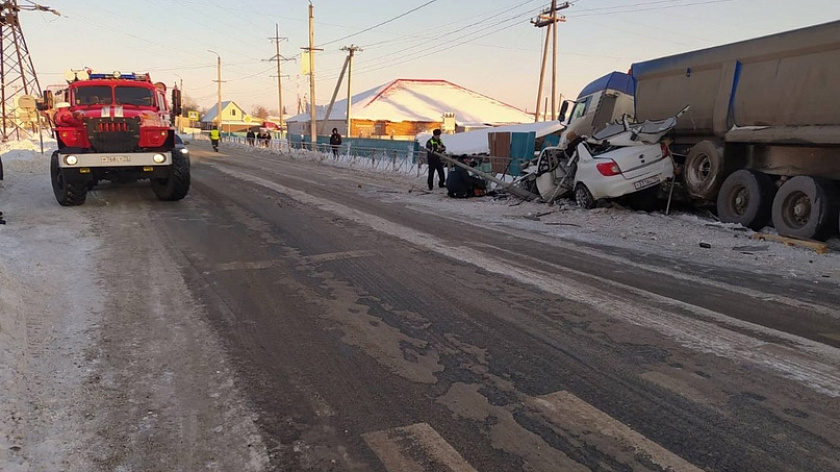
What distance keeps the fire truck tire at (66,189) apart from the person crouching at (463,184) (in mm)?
8347

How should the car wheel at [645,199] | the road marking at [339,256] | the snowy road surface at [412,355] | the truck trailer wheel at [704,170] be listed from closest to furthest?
the snowy road surface at [412,355], the road marking at [339,256], the truck trailer wheel at [704,170], the car wheel at [645,199]

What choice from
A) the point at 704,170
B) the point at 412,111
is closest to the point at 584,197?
the point at 704,170

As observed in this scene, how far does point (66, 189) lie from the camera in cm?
1116

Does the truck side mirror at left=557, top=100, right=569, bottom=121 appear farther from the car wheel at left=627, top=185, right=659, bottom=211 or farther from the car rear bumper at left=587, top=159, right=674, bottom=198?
the car rear bumper at left=587, top=159, right=674, bottom=198

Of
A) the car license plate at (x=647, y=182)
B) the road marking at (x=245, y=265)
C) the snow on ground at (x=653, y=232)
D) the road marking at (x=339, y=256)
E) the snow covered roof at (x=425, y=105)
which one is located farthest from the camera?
the snow covered roof at (x=425, y=105)

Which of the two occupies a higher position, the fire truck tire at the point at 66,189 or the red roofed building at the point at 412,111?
the red roofed building at the point at 412,111

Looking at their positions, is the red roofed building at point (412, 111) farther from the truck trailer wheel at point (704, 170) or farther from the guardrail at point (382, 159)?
the truck trailer wheel at point (704, 170)

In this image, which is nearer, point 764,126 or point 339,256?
point 339,256

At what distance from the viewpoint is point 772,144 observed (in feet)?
30.4

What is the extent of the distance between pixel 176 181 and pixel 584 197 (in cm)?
856

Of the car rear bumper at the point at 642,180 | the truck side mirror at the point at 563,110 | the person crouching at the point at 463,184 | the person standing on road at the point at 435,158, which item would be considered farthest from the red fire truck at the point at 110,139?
the truck side mirror at the point at 563,110

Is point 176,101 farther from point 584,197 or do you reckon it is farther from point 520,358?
point 520,358

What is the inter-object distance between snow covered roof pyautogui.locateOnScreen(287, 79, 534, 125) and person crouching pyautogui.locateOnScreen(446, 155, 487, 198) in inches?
1806

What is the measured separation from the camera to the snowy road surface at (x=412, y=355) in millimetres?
2977
